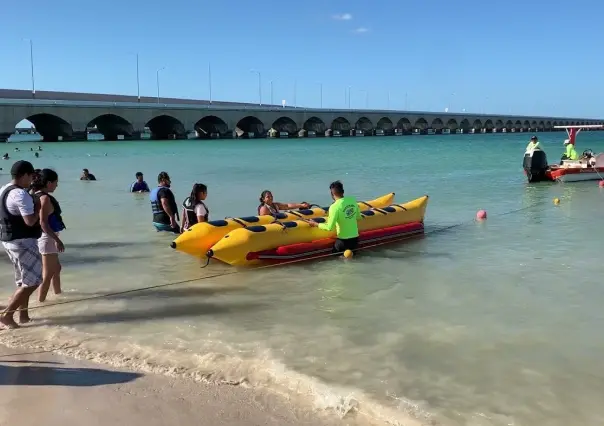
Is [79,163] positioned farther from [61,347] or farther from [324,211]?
[61,347]

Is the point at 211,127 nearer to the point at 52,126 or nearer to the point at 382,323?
the point at 52,126

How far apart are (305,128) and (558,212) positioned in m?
80.4

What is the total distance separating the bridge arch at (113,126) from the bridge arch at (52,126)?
5029 millimetres

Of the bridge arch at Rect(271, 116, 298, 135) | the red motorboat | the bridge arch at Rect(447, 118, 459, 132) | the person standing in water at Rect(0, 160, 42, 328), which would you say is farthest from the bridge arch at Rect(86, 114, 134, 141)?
the bridge arch at Rect(447, 118, 459, 132)

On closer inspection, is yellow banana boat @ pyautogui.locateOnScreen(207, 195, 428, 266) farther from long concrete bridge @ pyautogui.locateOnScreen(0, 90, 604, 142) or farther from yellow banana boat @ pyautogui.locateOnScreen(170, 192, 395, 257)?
long concrete bridge @ pyautogui.locateOnScreen(0, 90, 604, 142)

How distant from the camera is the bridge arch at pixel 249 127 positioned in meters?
82.9

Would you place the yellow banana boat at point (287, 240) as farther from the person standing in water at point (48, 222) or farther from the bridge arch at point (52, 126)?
the bridge arch at point (52, 126)

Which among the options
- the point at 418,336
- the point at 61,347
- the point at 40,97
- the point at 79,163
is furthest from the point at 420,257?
the point at 40,97

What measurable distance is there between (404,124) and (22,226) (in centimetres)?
10722

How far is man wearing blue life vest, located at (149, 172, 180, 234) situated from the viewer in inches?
335

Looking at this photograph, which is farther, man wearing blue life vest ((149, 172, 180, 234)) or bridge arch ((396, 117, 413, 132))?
bridge arch ((396, 117, 413, 132))

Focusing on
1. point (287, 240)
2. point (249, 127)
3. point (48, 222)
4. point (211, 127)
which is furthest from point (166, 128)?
point (48, 222)

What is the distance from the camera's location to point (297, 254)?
7840 millimetres

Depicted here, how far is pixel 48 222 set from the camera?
555 centimetres
